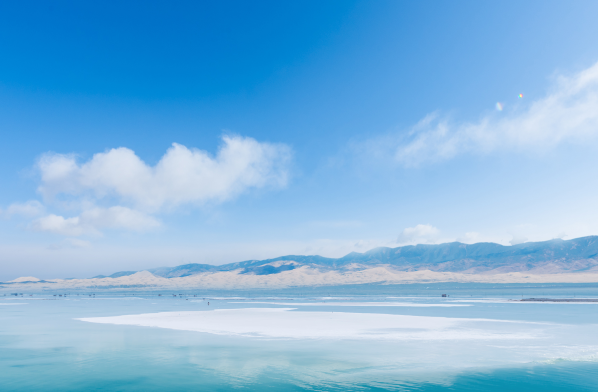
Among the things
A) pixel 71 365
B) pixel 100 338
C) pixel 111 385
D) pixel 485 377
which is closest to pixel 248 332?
pixel 100 338

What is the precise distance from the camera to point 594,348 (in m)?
24.2

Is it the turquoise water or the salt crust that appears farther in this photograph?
the salt crust

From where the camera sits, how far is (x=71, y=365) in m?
21.0

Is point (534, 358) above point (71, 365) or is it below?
below

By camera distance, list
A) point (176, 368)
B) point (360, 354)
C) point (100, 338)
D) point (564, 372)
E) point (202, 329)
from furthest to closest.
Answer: point (202, 329)
point (100, 338)
point (360, 354)
point (176, 368)
point (564, 372)

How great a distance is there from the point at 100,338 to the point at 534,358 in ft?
98.7

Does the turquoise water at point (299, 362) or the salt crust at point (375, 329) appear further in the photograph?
the salt crust at point (375, 329)

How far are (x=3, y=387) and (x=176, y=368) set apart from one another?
23.8 ft

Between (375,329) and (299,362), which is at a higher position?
(299,362)

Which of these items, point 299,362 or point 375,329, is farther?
point 375,329

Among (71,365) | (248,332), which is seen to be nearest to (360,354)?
(248,332)

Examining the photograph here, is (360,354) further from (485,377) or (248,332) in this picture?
(248,332)

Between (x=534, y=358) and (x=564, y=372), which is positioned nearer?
(x=564, y=372)

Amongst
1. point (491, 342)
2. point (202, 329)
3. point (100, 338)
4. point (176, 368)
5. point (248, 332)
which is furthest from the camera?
point (202, 329)
